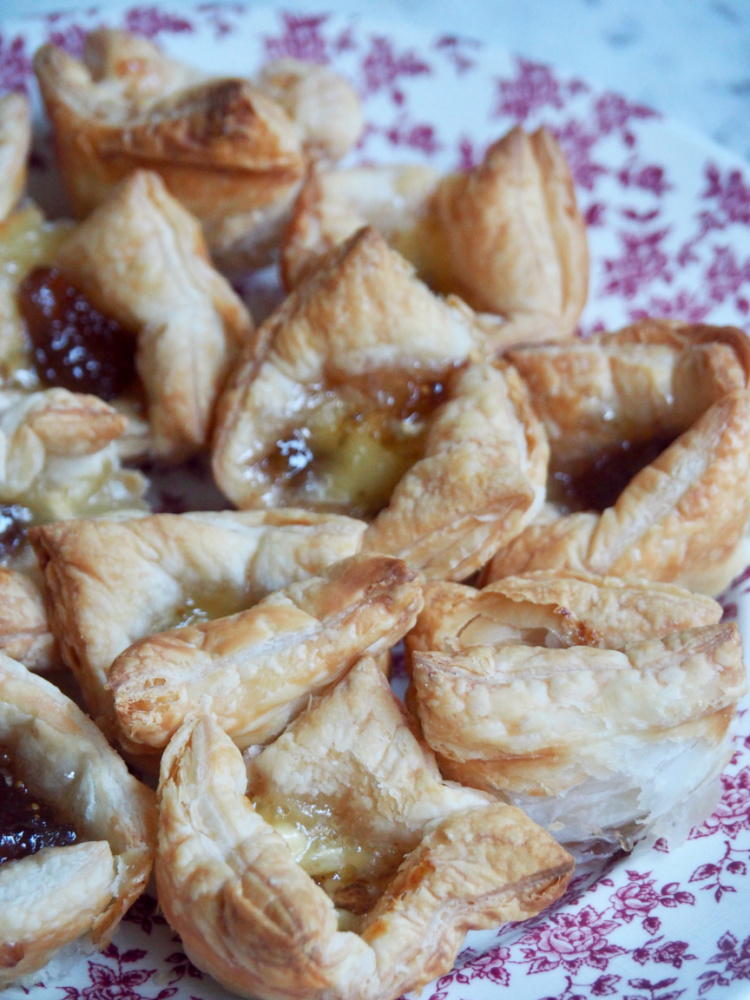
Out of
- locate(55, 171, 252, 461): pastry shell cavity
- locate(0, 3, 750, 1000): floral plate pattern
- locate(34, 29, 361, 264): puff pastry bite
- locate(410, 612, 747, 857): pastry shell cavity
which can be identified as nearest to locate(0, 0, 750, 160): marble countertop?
locate(0, 3, 750, 1000): floral plate pattern

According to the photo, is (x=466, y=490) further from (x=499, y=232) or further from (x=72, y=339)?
(x=72, y=339)

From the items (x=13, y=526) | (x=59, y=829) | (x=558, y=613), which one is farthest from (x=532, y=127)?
(x=59, y=829)

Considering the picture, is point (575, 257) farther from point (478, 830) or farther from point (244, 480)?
point (478, 830)

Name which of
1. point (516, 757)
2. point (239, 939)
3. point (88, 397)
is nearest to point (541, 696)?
point (516, 757)

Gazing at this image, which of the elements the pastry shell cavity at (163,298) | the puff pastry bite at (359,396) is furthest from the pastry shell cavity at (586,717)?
the pastry shell cavity at (163,298)

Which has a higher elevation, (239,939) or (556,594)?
(556,594)
